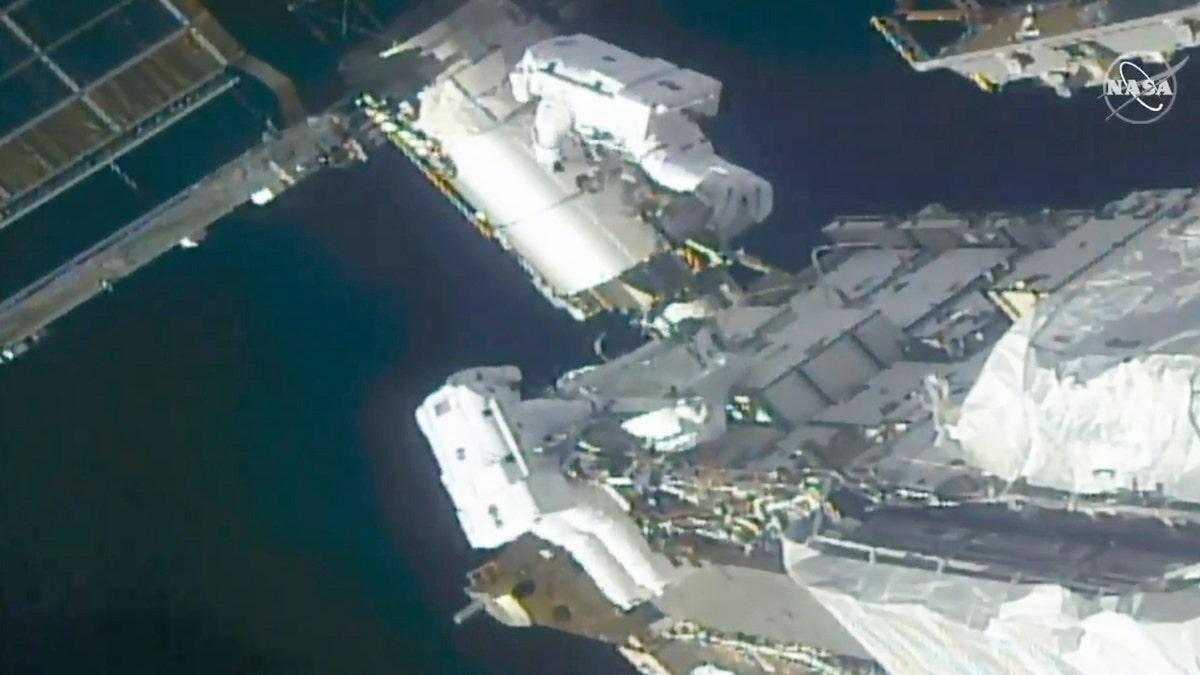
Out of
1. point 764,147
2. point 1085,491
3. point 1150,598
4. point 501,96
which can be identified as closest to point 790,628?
point 1085,491

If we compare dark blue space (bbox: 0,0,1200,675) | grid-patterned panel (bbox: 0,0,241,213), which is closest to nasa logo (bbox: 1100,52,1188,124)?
dark blue space (bbox: 0,0,1200,675)

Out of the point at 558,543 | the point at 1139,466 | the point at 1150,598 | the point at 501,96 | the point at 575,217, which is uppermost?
the point at 501,96

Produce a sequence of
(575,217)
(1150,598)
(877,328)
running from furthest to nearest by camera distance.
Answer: (575,217)
(877,328)
(1150,598)

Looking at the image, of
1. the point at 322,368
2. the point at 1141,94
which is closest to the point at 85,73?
the point at 322,368

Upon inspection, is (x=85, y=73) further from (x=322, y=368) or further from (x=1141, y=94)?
(x=1141, y=94)

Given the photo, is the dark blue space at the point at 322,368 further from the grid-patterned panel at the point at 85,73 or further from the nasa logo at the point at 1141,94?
the grid-patterned panel at the point at 85,73

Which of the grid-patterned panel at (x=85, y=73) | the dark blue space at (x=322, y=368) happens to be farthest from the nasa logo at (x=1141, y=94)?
the grid-patterned panel at (x=85, y=73)

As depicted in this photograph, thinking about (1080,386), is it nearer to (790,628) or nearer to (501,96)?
(790,628)
